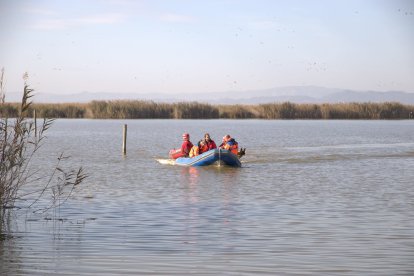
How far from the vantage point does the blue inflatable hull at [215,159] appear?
27703 mm

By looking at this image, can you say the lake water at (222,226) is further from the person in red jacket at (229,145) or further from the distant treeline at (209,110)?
the distant treeline at (209,110)

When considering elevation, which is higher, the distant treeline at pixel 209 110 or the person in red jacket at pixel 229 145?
the distant treeline at pixel 209 110

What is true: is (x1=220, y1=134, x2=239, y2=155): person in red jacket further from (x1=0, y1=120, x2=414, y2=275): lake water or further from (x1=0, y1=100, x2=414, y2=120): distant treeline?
(x1=0, y1=100, x2=414, y2=120): distant treeline

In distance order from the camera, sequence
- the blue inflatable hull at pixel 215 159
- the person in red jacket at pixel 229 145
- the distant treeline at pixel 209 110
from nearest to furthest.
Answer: the blue inflatable hull at pixel 215 159 < the person in red jacket at pixel 229 145 < the distant treeline at pixel 209 110

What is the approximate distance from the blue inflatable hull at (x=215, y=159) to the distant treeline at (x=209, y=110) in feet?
143

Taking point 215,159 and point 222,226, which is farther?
point 215,159

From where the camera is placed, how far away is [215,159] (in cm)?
2783

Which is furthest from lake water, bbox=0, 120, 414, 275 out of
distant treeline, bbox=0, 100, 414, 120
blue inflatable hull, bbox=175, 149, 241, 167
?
distant treeline, bbox=0, 100, 414, 120

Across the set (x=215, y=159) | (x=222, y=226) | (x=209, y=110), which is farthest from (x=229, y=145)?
(x=209, y=110)

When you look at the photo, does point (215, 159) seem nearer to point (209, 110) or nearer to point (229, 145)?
point (229, 145)

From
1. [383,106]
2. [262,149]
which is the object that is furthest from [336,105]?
[262,149]

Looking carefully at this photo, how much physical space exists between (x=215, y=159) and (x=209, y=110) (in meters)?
46.1

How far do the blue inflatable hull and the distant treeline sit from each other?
43652 millimetres

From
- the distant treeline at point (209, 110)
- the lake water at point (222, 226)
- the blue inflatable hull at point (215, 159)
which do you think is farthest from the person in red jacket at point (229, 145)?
the distant treeline at point (209, 110)
